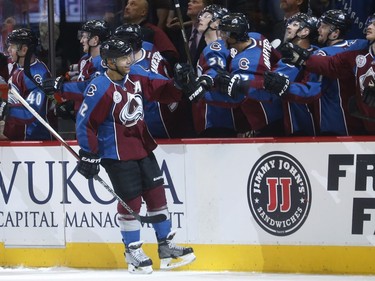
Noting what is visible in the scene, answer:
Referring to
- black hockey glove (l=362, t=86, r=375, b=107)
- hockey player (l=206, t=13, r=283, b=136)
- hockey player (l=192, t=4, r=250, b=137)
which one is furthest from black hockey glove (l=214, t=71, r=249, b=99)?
black hockey glove (l=362, t=86, r=375, b=107)

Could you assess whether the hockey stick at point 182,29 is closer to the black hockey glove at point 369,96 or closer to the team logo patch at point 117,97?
the team logo patch at point 117,97

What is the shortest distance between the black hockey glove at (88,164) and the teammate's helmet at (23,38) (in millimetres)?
1231

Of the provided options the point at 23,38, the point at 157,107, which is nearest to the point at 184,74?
the point at 157,107

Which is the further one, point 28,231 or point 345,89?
point 28,231

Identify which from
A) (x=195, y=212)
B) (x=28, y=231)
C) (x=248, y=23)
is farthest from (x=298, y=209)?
(x=28, y=231)

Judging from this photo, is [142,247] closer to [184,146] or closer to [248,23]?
[184,146]

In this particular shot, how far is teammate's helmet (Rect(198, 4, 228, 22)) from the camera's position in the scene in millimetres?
7234

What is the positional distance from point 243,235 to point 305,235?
40 centimetres

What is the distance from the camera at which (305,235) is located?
709 cm

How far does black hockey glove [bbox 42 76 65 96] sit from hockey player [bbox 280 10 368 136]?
163cm

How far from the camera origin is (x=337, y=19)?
6.98m

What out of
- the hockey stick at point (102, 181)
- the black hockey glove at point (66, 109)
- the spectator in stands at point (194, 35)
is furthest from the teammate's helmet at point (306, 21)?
the black hockey glove at point (66, 109)

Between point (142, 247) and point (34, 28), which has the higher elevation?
point (34, 28)

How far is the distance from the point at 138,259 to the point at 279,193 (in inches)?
38.0
